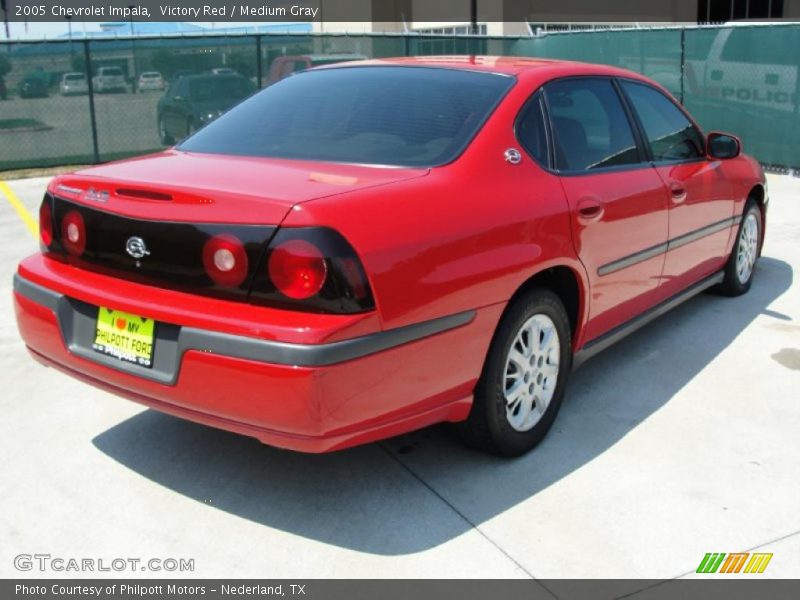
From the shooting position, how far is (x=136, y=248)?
3027mm

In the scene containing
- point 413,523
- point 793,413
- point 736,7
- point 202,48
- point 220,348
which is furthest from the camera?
point 736,7

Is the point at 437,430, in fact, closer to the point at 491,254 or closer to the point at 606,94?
the point at 491,254

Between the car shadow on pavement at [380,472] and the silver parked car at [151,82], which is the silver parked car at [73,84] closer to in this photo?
the silver parked car at [151,82]

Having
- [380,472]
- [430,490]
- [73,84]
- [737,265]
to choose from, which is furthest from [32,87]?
[430,490]

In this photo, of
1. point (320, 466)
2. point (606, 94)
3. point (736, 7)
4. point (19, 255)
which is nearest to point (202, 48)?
point (19, 255)

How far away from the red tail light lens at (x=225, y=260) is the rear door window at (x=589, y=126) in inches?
61.1

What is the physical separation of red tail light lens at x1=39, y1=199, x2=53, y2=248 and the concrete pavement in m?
0.88

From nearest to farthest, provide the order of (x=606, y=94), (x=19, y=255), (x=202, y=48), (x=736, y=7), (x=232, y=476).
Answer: (x=232, y=476), (x=606, y=94), (x=19, y=255), (x=202, y=48), (x=736, y=7)

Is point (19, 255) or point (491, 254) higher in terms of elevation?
point (491, 254)

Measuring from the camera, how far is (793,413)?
4.08 metres

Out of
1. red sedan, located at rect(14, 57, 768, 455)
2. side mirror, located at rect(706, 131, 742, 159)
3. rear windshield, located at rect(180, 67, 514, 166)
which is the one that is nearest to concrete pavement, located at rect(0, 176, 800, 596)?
red sedan, located at rect(14, 57, 768, 455)

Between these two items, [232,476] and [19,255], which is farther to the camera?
[19,255]

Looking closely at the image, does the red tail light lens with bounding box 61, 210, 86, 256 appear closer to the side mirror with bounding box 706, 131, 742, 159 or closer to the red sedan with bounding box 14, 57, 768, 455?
the red sedan with bounding box 14, 57, 768, 455

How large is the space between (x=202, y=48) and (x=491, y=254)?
11.8 metres
